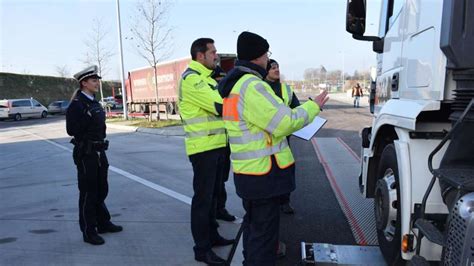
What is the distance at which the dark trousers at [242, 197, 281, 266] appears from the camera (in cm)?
285

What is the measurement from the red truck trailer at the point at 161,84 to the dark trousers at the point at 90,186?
1504cm

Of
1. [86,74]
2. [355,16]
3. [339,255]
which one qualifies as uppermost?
[355,16]

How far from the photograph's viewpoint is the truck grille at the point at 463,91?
2.03 meters

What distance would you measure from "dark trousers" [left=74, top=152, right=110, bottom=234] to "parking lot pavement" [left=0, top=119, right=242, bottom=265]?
0.87 ft

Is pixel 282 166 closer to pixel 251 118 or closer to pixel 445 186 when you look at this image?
pixel 251 118

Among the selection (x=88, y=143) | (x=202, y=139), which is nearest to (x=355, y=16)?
(x=202, y=139)

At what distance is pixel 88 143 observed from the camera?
408 cm

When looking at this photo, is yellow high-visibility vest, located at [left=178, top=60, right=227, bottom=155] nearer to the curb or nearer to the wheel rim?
the wheel rim

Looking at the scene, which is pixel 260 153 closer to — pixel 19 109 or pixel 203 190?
pixel 203 190

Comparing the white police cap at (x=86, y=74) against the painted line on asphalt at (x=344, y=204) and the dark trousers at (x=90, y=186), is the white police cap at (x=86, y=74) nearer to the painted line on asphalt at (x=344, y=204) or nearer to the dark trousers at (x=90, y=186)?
the dark trousers at (x=90, y=186)

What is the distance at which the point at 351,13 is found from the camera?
3.59 meters

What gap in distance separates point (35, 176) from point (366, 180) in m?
6.77

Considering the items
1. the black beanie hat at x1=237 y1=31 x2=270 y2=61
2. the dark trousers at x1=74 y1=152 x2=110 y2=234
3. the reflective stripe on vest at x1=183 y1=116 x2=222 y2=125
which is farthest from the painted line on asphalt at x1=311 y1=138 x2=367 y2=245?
the dark trousers at x1=74 y1=152 x2=110 y2=234

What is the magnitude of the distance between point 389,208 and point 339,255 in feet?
2.32
